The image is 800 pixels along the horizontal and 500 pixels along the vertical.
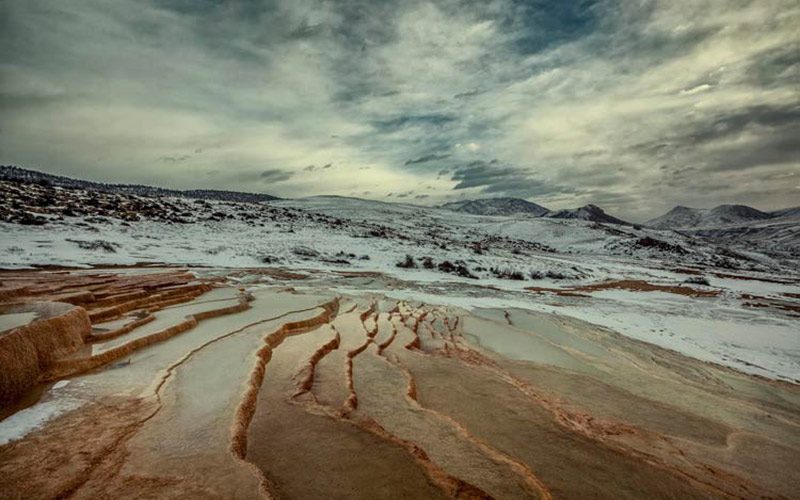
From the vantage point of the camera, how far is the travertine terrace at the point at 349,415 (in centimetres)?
324

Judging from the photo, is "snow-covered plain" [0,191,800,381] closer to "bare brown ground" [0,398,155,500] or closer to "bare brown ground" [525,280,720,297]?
"bare brown ground" [525,280,720,297]

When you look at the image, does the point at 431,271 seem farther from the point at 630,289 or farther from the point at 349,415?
the point at 349,415

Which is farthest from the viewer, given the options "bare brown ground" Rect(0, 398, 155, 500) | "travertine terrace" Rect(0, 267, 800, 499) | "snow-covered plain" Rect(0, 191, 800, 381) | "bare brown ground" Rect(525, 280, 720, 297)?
"bare brown ground" Rect(525, 280, 720, 297)

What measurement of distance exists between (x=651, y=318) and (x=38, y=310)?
16.3 metres

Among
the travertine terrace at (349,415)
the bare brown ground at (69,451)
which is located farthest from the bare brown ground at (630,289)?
the bare brown ground at (69,451)

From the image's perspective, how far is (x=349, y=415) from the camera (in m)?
4.39

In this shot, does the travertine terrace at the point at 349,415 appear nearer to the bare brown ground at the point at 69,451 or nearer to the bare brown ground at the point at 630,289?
the bare brown ground at the point at 69,451

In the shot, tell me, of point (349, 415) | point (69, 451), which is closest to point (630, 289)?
point (349, 415)

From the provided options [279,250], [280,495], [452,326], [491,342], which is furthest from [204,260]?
[280,495]

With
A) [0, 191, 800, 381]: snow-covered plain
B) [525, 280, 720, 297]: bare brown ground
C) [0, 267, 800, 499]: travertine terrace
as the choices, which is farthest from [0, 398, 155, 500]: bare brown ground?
[525, 280, 720, 297]: bare brown ground

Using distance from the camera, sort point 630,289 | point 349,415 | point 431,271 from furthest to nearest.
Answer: point 431,271, point 630,289, point 349,415

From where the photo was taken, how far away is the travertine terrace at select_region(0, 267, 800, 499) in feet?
10.6

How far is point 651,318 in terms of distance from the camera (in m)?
14.1

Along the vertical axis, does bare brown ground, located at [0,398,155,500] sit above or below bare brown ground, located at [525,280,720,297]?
below
